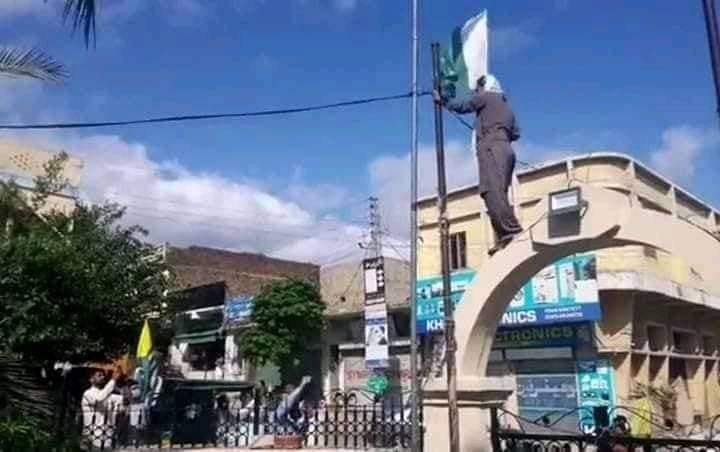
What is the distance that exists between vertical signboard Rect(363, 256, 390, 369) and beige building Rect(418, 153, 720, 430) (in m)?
2.09

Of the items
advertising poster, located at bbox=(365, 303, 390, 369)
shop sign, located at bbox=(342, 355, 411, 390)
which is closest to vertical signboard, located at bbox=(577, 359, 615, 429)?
shop sign, located at bbox=(342, 355, 411, 390)

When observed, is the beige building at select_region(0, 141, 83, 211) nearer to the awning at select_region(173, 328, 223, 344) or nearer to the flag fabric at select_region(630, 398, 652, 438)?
the awning at select_region(173, 328, 223, 344)

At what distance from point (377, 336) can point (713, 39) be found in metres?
16.5

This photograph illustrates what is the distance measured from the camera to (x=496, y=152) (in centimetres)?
738

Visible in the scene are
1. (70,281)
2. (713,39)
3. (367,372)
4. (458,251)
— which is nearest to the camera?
(713,39)

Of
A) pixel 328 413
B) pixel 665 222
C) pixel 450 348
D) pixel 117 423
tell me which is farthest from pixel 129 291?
pixel 665 222

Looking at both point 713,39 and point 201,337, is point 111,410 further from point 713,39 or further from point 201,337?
point 201,337

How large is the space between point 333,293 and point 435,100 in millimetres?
17876

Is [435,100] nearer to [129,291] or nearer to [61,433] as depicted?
[61,433]

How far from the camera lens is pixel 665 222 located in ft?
19.9

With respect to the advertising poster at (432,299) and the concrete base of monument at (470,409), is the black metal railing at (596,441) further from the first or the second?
the advertising poster at (432,299)

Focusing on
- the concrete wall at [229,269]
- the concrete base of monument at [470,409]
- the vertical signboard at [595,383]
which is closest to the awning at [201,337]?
the concrete wall at [229,269]

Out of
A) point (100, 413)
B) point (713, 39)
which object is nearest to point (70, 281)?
point (100, 413)

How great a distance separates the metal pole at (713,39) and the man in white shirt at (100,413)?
8860 mm
